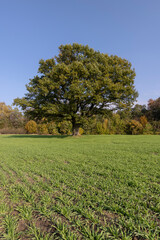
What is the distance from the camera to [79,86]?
1329 cm

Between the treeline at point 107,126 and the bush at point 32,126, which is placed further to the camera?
the bush at point 32,126

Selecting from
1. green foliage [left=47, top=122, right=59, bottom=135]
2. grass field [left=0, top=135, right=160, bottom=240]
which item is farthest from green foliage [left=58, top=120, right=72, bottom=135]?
grass field [left=0, top=135, right=160, bottom=240]

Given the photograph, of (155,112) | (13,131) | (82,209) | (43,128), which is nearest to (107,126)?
(43,128)

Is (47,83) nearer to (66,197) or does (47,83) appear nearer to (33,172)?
(33,172)

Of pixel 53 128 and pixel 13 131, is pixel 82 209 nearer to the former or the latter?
pixel 53 128

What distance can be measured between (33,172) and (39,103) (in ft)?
41.6

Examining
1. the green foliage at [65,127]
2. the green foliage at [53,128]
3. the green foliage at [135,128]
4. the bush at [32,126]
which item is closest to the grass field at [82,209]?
the green foliage at [65,127]

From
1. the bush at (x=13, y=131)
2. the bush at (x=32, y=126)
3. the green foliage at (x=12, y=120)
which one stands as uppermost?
the green foliage at (x=12, y=120)

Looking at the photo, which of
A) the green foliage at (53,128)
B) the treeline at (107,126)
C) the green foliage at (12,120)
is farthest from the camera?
the green foliage at (12,120)

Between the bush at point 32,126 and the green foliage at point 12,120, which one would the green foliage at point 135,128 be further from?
the green foliage at point 12,120

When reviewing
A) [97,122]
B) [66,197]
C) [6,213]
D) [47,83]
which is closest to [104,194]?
[66,197]

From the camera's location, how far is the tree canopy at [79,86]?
44.8 ft

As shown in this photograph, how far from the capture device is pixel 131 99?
55.7 feet

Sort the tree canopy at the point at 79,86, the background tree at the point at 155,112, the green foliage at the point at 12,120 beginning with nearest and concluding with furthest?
1. the tree canopy at the point at 79,86
2. the background tree at the point at 155,112
3. the green foliage at the point at 12,120
